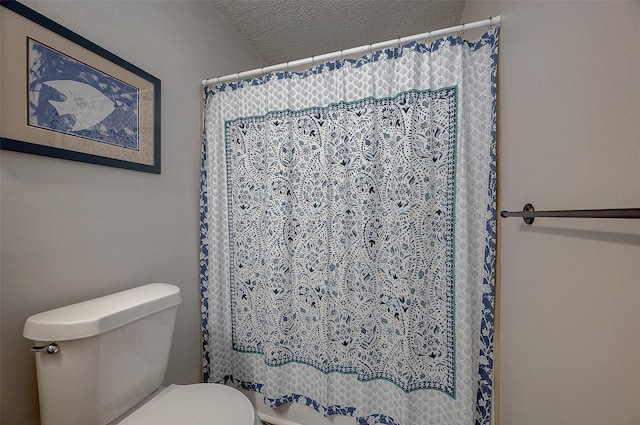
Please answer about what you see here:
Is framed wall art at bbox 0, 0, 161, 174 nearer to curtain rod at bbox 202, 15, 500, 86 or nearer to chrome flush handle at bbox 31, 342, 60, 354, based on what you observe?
curtain rod at bbox 202, 15, 500, 86

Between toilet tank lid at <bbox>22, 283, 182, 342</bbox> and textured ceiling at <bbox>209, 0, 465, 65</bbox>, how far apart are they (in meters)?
1.75

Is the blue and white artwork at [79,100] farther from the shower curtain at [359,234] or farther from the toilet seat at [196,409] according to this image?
the toilet seat at [196,409]

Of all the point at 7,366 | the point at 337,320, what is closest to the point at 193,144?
the point at 7,366

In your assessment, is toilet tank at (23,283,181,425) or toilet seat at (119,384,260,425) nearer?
toilet tank at (23,283,181,425)

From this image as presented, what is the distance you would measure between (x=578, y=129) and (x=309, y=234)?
1.10 meters

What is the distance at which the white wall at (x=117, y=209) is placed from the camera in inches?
35.9

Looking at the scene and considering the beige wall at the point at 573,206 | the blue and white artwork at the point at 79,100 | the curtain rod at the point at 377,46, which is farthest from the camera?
the curtain rod at the point at 377,46

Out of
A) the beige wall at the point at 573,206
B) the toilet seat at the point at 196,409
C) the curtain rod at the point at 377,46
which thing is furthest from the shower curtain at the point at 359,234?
the toilet seat at the point at 196,409

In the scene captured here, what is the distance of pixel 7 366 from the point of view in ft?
2.93

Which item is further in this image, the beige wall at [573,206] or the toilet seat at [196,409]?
the toilet seat at [196,409]

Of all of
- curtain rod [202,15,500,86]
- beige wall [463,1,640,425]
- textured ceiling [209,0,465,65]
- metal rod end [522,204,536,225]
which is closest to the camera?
beige wall [463,1,640,425]

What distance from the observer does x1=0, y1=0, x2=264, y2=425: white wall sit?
0.91 m

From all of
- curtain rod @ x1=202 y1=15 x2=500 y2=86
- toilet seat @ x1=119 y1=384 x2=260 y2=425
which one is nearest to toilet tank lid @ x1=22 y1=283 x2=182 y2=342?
toilet seat @ x1=119 y1=384 x2=260 y2=425

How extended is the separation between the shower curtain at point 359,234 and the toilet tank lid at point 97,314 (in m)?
0.52
